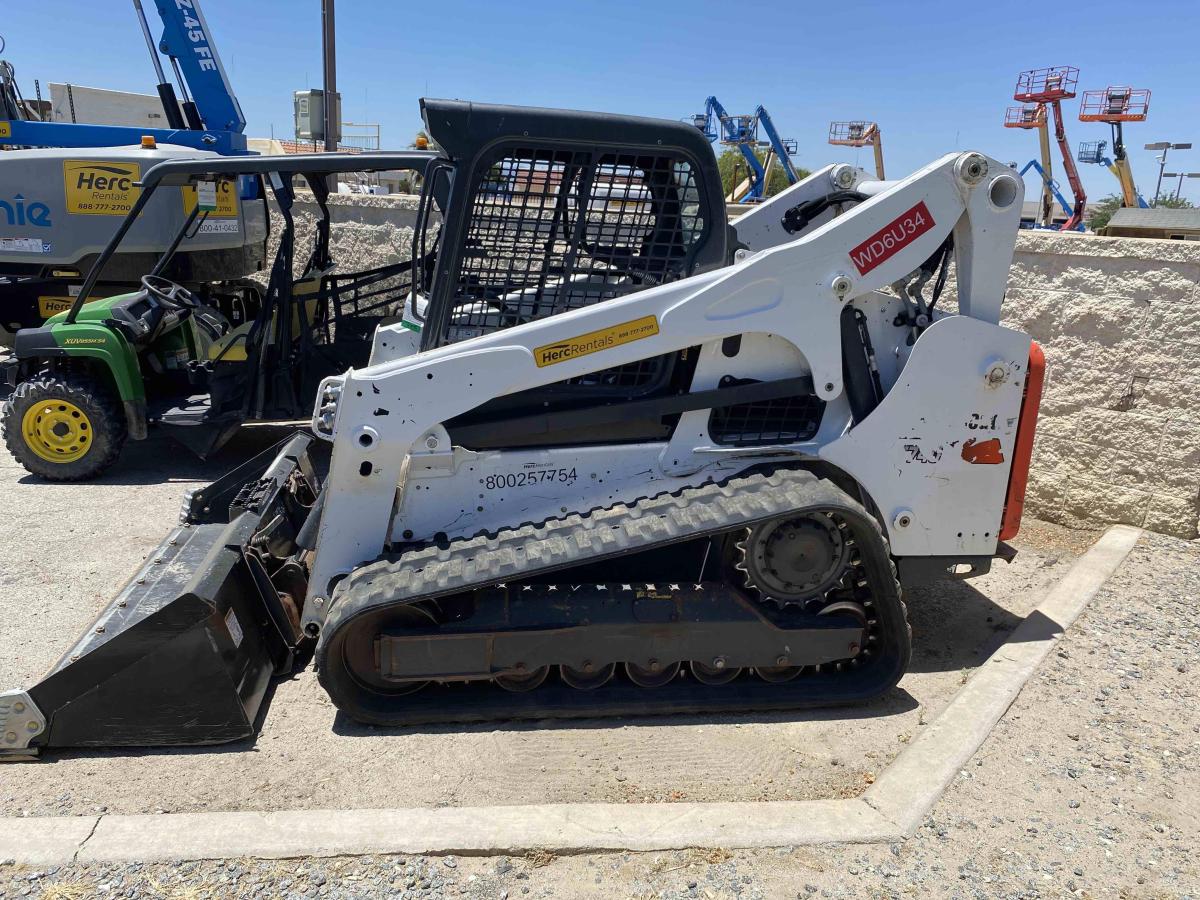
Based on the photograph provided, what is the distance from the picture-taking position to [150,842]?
2840 mm

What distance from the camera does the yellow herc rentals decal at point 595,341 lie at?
3.63m

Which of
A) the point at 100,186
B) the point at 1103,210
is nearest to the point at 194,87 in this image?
the point at 100,186

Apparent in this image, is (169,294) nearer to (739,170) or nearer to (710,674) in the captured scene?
(710,674)

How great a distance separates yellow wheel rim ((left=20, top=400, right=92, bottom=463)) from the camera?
664 cm

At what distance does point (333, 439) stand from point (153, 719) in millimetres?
1218

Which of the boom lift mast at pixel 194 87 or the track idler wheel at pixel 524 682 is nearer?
the track idler wheel at pixel 524 682

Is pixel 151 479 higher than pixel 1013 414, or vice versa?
pixel 1013 414

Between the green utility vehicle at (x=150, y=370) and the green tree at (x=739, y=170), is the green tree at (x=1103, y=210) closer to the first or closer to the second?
the green tree at (x=739, y=170)

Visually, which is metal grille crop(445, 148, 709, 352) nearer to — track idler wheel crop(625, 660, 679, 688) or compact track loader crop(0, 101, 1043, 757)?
compact track loader crop(0, 101, 1043, 757)

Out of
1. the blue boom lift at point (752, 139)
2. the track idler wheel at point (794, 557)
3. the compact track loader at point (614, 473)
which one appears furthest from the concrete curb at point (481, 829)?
the blue boom lift at point (752, 139)

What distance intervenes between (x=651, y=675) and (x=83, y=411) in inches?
196

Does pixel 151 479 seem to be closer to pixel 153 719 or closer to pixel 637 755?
pixel 153 719

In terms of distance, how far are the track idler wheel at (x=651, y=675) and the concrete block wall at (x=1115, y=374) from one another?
144 inches

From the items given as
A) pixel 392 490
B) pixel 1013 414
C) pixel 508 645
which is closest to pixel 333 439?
pixel 392 490
